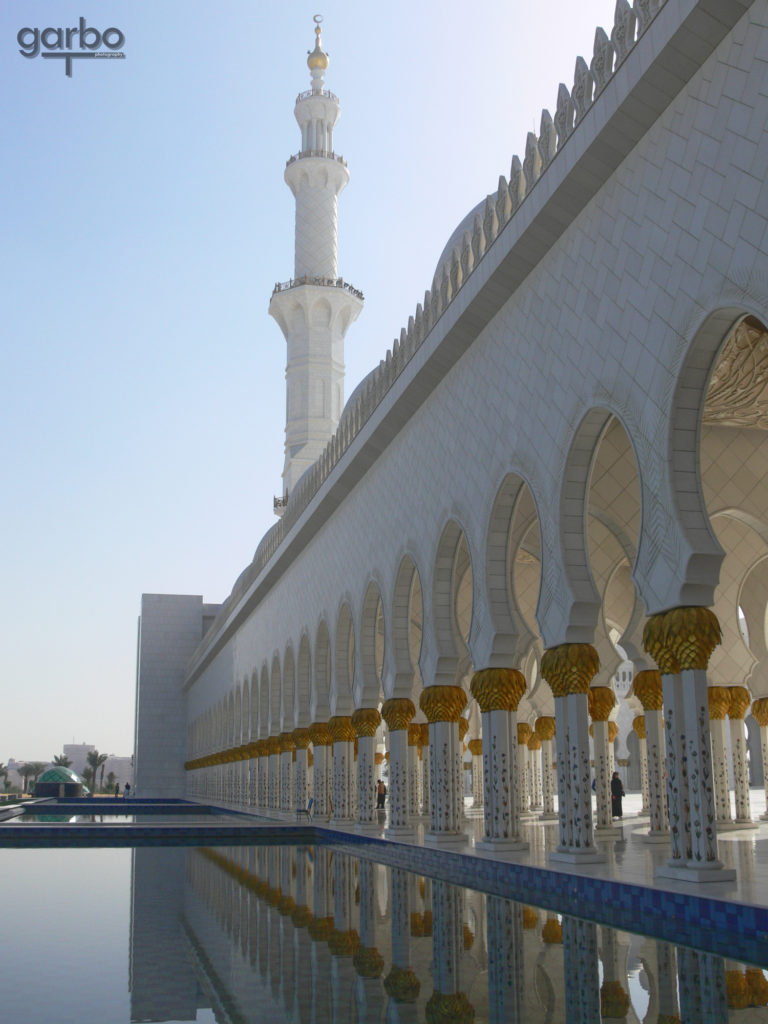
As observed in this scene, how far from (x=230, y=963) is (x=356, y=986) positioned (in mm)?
684

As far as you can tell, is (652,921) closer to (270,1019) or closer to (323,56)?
(270,1019)

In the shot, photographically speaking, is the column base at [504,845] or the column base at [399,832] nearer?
the column base at [504,845]

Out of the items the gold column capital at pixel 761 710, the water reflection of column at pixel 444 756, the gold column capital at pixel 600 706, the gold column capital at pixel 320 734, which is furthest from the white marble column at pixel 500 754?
the gold column capital at pixel 320 734

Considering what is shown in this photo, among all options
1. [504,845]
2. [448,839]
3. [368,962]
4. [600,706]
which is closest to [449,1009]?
[368,962]

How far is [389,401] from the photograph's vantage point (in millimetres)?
10039

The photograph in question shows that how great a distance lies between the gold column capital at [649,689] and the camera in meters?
8.90

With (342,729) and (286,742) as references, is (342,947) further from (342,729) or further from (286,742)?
(286,742)

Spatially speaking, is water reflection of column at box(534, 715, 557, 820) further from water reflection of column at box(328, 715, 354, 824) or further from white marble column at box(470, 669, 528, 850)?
white marble column at box(470, 669, 528, 850)

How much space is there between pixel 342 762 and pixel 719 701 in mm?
4304

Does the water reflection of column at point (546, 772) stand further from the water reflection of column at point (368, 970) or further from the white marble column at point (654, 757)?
the water reflection of column at point (368, 970)

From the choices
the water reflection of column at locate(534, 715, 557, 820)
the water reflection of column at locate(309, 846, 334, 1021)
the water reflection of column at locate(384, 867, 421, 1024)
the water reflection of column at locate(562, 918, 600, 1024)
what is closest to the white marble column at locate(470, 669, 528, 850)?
the water reflection of column at locate(309, 846, 334, 1021)

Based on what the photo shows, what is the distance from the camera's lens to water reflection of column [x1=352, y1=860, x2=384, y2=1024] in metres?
2.96

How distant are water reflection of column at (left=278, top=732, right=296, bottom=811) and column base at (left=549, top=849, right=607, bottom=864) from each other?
9917mm

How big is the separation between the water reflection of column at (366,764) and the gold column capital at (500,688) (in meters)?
3.84
